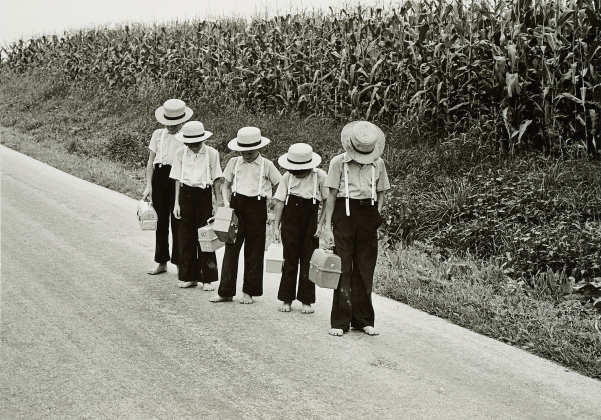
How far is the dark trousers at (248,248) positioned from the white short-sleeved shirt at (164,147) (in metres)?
1.22

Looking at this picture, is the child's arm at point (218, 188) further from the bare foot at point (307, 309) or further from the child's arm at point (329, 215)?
the child's arm at point (329, 215)

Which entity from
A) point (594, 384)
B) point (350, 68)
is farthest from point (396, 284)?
point (350, 68)

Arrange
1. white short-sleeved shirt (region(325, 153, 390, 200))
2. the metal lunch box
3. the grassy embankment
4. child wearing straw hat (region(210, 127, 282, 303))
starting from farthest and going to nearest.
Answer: child wearing straw hat (region(210, 127, 282, 303))
the grassy embankment
white short-sleeved shirt (region(325, 153, 390, 200))
the metal lunch box

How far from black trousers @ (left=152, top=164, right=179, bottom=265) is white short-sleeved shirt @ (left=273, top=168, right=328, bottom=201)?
1.78 metres

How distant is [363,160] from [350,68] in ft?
22.5

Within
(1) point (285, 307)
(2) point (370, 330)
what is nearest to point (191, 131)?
(1) point (285, 307)

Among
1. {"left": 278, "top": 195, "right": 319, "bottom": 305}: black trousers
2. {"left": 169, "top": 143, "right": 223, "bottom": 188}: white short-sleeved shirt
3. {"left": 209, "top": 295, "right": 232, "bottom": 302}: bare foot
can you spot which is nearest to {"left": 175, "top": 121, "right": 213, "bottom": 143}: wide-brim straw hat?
{"left": 169, "top": 143, "right": 223, "bottom": 188}: white short-sleeved shirt

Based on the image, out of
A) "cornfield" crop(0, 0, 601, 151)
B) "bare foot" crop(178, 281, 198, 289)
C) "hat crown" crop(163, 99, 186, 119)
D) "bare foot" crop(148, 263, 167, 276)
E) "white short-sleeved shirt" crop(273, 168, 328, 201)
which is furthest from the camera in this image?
"cornfield" crop(0, 0, 601, 151)

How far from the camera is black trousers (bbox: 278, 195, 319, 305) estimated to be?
7.39 metres

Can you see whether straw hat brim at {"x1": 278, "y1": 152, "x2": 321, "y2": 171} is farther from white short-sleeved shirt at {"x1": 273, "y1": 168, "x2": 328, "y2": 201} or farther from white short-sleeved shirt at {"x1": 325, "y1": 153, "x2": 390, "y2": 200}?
white short-sleeved shirt at {"x1": 325, "y1": 153, "x2": 390, "y2": 200}

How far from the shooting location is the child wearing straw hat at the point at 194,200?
8.10 meters

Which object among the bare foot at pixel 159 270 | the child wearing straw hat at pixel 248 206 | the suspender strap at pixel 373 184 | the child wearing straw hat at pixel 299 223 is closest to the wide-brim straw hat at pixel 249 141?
the child wearing straw hat at pixel 248 206

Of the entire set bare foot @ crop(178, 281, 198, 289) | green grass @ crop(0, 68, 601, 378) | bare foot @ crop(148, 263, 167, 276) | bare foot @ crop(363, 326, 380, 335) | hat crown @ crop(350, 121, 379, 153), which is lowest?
bare foot @ crop(148, 263, 167, 276)

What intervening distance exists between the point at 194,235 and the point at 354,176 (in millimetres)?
2377
